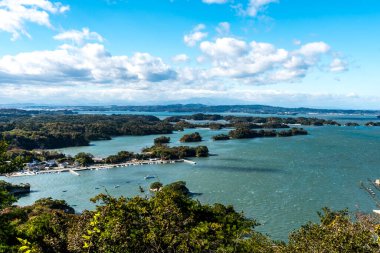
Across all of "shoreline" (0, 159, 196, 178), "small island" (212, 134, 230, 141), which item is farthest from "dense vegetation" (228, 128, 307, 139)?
"shoreline" (0, 159, 196, 178)

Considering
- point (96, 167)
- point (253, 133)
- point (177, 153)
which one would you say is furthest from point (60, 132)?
point (253, 133)

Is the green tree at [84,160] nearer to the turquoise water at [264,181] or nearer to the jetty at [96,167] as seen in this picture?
the jetty at [96,167]

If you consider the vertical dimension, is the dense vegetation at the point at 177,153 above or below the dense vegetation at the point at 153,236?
below

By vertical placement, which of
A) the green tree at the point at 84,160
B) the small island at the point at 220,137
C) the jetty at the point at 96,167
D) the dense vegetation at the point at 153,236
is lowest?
the jetty at the point at 96,167

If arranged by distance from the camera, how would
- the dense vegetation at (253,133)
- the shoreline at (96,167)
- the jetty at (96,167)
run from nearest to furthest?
the shoreline at (96,167)
the jetty at (96,167)
the dense vegetation at (253,133)

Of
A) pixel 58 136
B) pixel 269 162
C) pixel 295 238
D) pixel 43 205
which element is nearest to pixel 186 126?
pixel 58 136

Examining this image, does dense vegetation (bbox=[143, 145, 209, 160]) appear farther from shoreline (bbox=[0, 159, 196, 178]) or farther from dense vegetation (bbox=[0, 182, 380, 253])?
dense vegetation (bbox=[0, 182, 380, 253])

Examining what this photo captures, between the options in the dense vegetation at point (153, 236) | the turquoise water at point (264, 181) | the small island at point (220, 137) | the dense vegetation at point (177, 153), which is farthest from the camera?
the small island at point (220, 137)

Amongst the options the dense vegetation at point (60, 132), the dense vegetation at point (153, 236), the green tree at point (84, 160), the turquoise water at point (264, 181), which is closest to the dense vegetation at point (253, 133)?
the dense vegetation at point (60, 132)

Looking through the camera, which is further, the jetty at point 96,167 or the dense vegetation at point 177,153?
the dense vegetation at point 177,153
